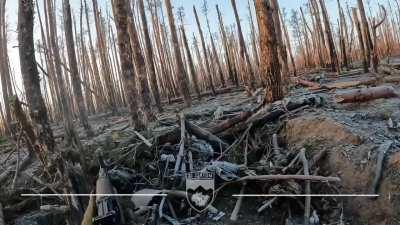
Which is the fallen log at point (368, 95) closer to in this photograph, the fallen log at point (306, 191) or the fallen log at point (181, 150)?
the fallen log at point (306, 191)

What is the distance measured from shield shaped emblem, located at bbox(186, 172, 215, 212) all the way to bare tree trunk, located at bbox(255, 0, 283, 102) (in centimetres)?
222

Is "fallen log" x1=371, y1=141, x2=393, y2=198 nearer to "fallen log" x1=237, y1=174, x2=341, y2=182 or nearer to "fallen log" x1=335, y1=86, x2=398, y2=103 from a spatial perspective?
"fallen log" x1=237, y1=174, x2=341, y2=182

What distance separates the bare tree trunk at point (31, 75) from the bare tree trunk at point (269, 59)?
128 inches

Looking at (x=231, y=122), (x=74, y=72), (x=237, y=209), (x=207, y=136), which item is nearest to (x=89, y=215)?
(x=237, y=209)

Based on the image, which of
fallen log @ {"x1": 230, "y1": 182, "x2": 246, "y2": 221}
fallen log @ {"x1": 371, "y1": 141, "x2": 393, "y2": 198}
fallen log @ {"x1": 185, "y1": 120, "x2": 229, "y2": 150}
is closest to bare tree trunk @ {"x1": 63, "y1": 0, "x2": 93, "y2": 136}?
fallen log @ {"x1": 185, "y1": 120, "x2": 229, "y2": 150}

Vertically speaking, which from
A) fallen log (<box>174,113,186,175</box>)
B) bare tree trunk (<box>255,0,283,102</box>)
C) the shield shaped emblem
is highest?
bare tree trunk (<box>255,0,283,102</box>)

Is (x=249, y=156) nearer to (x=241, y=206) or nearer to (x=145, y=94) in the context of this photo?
(x=241, y=206)

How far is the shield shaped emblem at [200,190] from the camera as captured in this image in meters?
4.54

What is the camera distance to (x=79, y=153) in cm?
531

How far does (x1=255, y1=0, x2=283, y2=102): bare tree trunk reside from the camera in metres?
6.36

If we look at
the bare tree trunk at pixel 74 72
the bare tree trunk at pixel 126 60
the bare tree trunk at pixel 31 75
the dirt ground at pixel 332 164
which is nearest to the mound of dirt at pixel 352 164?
the dirt ground at pixel 332 164

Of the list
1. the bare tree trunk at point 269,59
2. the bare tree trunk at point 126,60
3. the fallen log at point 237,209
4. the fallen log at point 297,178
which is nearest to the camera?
the fallen log at point 297,178

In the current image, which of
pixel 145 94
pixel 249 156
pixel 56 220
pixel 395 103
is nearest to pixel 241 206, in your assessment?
pixel 249 156

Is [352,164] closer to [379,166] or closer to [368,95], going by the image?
[379,166]
